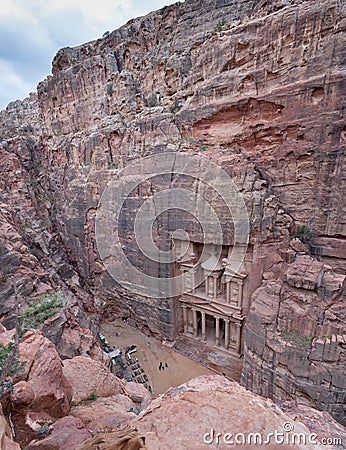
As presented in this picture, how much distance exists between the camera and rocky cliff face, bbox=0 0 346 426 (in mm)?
10078

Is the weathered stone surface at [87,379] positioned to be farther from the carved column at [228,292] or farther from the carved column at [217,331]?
the carved column at [217,331]

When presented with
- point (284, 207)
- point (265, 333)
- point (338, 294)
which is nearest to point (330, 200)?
point (284, 207)

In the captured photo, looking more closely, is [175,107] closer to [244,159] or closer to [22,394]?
[244,159]

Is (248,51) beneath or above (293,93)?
above

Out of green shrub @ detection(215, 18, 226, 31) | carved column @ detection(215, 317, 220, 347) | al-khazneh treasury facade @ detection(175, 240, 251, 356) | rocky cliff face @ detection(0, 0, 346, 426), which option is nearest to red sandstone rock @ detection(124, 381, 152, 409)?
rocky cliff face @ detection(0, 0, 346, 426)

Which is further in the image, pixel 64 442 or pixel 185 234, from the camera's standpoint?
pixel 185 234

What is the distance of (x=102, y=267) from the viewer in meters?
18.5

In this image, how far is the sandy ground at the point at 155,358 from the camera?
1335 centimetres

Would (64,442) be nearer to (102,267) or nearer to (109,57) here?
(102,267)

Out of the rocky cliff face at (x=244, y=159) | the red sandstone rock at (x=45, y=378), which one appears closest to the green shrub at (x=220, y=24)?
the rocky cliff face at (x=244, y=159)

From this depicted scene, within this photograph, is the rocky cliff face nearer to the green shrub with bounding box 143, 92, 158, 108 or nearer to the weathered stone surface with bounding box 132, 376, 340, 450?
the green shrub with bounding box 143, 92, 158, 108

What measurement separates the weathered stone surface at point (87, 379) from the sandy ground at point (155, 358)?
24.9 feet

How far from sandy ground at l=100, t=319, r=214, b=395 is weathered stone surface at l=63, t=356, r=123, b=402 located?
24.9ft

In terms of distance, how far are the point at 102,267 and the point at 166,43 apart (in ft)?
61.2
